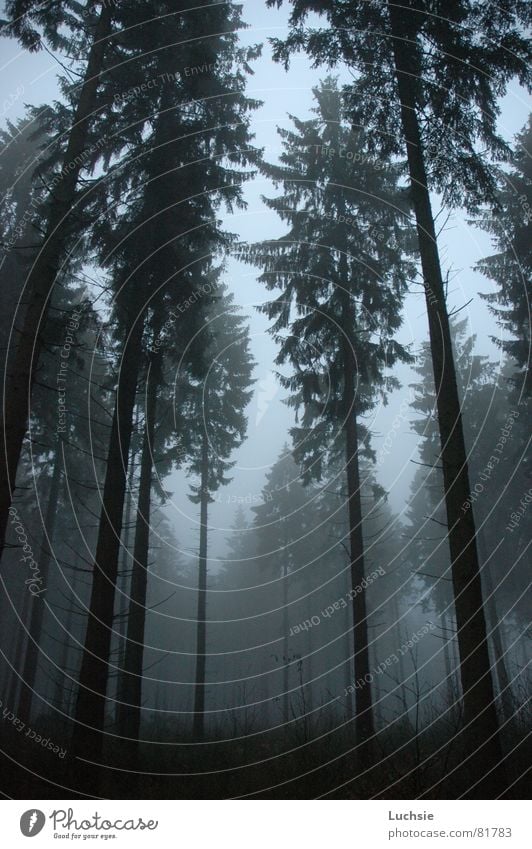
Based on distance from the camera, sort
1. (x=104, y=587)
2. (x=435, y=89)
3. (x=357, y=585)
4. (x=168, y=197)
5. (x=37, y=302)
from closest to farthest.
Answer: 1. (x=37, y=302)
2. (x=104, y=587)
3. (x=435, y=89)
4. (x=168, y=197)
5. (x=357, y=585)

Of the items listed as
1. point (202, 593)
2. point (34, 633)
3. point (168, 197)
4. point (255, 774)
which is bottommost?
point (255, 774)

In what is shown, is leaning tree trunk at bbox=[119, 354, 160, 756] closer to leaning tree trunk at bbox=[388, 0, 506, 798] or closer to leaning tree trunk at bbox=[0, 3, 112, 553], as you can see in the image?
leaning tree trunk at bbox=[0, 3, 112, 553]

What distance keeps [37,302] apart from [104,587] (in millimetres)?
4084

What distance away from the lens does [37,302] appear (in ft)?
21.0

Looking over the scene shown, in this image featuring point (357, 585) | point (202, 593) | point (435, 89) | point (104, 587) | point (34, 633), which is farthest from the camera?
point (202, 593)

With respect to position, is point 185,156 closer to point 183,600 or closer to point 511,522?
point 511,522

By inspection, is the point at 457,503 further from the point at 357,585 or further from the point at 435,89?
the point at 435,89

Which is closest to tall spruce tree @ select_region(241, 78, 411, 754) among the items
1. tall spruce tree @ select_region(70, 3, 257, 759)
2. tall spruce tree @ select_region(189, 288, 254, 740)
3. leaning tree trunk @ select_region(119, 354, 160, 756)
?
tall spruce tree @ select_region(70, 3, 257, 759)

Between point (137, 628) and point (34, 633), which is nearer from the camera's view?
point (137, 628)

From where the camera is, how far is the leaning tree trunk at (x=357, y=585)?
879 cm

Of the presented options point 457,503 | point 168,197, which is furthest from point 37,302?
point 457,503

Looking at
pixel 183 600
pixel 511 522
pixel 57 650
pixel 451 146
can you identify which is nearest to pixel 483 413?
pixel 511 522

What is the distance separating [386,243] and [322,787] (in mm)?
11897

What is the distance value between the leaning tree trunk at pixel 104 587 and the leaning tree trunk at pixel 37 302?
157cm
